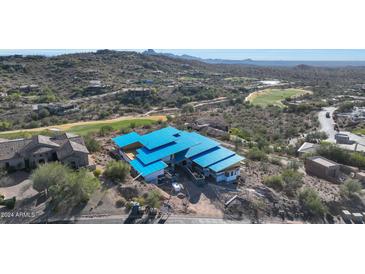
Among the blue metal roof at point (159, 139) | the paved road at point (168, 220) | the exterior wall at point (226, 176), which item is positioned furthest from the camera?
the blue metal roof at point (159, 139)

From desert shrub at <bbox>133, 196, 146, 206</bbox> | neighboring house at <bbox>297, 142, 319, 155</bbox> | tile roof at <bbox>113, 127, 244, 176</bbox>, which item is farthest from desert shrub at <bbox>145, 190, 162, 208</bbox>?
neighboring house at <bbox>297, 142, 319, 155</bbox>

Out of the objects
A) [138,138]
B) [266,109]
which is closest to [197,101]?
[266,109]

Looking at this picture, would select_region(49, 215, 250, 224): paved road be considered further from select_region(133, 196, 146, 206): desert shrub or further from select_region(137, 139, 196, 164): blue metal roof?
select_region(137, 139, 196, 164): blue metal roof

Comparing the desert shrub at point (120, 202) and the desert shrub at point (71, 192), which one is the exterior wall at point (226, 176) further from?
the desert shrub at point (71, 192)

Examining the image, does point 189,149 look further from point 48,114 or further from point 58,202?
point 48,114

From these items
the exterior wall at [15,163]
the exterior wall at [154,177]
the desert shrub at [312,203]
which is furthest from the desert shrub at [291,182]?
the exterior wall at [15,163]

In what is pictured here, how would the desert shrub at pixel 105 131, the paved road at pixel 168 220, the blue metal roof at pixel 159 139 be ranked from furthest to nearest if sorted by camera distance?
1. the desert shrub at pixel 105 131
2. the blue metal roof at pixel 159 139
3. the paved road at pixel 168 220

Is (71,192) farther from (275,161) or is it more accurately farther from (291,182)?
(275,161)
